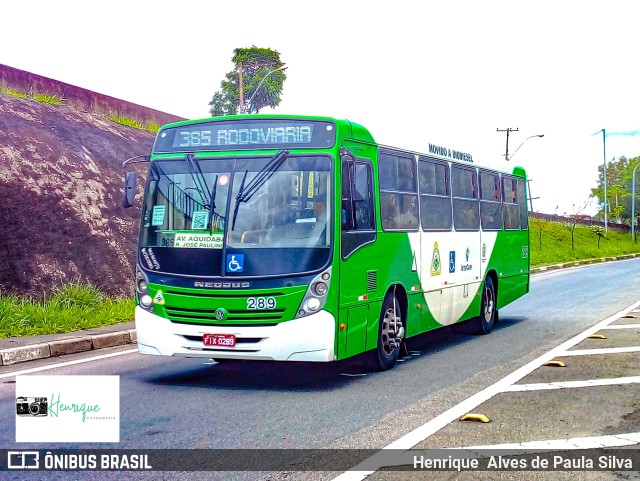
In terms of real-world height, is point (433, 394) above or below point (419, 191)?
below

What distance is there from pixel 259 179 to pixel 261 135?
0.52 meters

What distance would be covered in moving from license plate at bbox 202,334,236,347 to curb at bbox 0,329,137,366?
3.33 meters

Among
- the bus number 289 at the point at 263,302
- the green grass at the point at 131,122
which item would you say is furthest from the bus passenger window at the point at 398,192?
the green grass at the point at 131,122

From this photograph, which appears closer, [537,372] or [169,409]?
[169,409]

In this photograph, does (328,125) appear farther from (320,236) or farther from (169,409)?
(169,409)

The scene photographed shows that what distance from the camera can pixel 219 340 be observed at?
28.6ft

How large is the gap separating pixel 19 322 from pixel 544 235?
50981mm

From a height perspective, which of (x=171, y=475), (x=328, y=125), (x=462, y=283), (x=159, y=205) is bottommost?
(x=171, y=475)

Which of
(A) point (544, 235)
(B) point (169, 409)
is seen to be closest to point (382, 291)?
(B) point (169, 409)

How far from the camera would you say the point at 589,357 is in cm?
1070

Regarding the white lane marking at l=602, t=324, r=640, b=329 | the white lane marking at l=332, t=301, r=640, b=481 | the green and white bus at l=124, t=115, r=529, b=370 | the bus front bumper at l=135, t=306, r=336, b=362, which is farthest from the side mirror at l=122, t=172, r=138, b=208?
the white lane marking at l=602, t=324, r=640, b=329

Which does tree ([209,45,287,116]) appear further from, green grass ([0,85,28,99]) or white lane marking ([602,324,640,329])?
white lane marking ([602,324,640,329])

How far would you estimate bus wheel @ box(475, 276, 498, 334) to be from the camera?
46.1 ft

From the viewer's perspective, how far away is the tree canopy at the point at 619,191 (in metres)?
105
